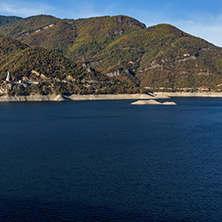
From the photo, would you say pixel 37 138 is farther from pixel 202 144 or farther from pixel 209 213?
pixel 209 213

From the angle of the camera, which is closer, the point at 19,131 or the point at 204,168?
the point at 204,168

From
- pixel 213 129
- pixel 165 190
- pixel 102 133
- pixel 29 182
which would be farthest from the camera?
pixel 213 129

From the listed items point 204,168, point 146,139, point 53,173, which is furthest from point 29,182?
point 146,139

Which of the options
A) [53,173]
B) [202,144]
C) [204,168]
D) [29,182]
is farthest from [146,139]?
[29,182]

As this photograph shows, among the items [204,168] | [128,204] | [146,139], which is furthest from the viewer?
[146,139]

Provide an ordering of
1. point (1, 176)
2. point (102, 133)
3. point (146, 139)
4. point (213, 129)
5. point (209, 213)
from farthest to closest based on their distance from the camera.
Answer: point (213, 129)
point (102, 133)
point (146, 139)
point (1, 176)
point (209, 213)

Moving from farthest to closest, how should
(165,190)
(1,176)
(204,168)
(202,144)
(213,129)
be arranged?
(213,129)
(202,144)
(204,168)
(1,176)
(165,190)

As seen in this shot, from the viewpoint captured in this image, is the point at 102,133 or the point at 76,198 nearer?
the point at 76,198

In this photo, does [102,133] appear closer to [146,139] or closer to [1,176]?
[146,139]
